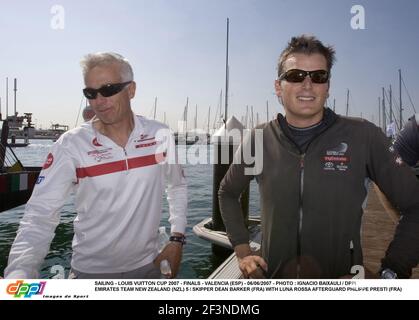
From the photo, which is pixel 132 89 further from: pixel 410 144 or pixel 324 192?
pixel 410 144

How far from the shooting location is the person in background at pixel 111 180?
83.6 inches

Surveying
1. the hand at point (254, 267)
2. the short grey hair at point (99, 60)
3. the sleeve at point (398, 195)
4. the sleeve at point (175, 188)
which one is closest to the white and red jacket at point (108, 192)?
the sleeve at point (175, 188)

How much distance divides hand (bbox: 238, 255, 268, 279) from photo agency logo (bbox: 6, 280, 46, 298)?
1.11 meters

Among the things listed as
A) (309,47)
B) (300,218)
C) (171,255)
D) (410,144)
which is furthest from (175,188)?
(410,144)

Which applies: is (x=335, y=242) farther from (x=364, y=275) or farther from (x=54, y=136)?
(x=54, y=136)

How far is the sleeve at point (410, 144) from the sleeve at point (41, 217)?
2.55 metres

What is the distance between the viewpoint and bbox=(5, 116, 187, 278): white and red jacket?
208 centimetres

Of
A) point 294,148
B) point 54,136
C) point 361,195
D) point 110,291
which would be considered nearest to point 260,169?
point 294,148

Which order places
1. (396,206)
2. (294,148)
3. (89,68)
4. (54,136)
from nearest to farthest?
1. (396,206)
2. (294,148)
3. (89,68)
4. (54,136)

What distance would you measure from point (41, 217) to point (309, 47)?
1972mm

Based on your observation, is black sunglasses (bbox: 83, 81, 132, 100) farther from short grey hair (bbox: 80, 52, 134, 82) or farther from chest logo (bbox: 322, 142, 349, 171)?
chest logo (bbox: 322, 142, 349, 171)

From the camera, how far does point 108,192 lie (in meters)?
2.14
